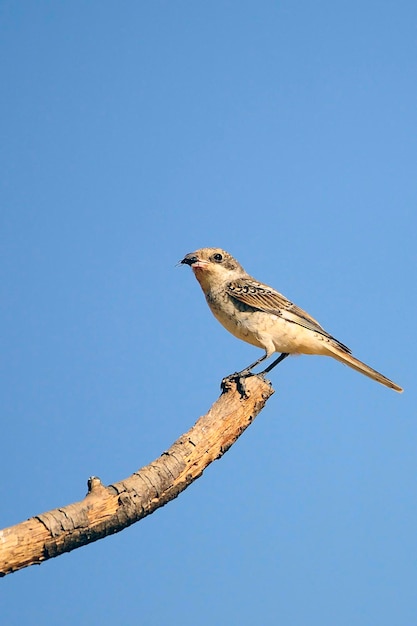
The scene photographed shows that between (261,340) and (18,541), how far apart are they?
369 centimetres

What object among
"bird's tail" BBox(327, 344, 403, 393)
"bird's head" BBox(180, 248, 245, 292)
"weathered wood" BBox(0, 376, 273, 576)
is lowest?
"weathered wood" BBox(0, 376, 273, 576)

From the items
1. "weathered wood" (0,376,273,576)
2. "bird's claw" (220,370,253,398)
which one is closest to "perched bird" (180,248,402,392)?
"bird's claw" (220,370,253,398)

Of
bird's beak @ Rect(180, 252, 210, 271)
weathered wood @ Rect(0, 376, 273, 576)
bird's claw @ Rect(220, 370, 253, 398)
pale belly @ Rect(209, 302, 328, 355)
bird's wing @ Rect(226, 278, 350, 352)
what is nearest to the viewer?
weathered wood @ Rect(0, 376, 273, 576)

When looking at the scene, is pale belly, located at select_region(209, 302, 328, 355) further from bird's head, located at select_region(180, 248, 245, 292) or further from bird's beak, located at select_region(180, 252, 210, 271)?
bird's beak, located at select_region(180, 252, 210, 271)

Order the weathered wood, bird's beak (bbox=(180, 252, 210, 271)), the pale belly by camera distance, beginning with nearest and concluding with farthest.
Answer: the weathered wood < the pale belly < bird's beak (bbox=(180, 252, 210, 271))

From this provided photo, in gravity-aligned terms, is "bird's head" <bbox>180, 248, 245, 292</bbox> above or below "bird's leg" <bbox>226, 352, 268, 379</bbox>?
above

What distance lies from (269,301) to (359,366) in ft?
3.46

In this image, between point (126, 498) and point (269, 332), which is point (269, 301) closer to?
point (269, 332)

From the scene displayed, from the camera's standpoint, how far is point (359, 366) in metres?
8.26

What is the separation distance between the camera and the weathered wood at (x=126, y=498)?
5.00m

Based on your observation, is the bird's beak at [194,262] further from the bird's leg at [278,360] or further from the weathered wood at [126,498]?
the weathered wood at [126,498]

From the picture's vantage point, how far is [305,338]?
8289 millimetres

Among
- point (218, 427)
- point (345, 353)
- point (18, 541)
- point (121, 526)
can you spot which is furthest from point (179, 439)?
point (345, 353)

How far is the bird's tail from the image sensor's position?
8180 millimetres
